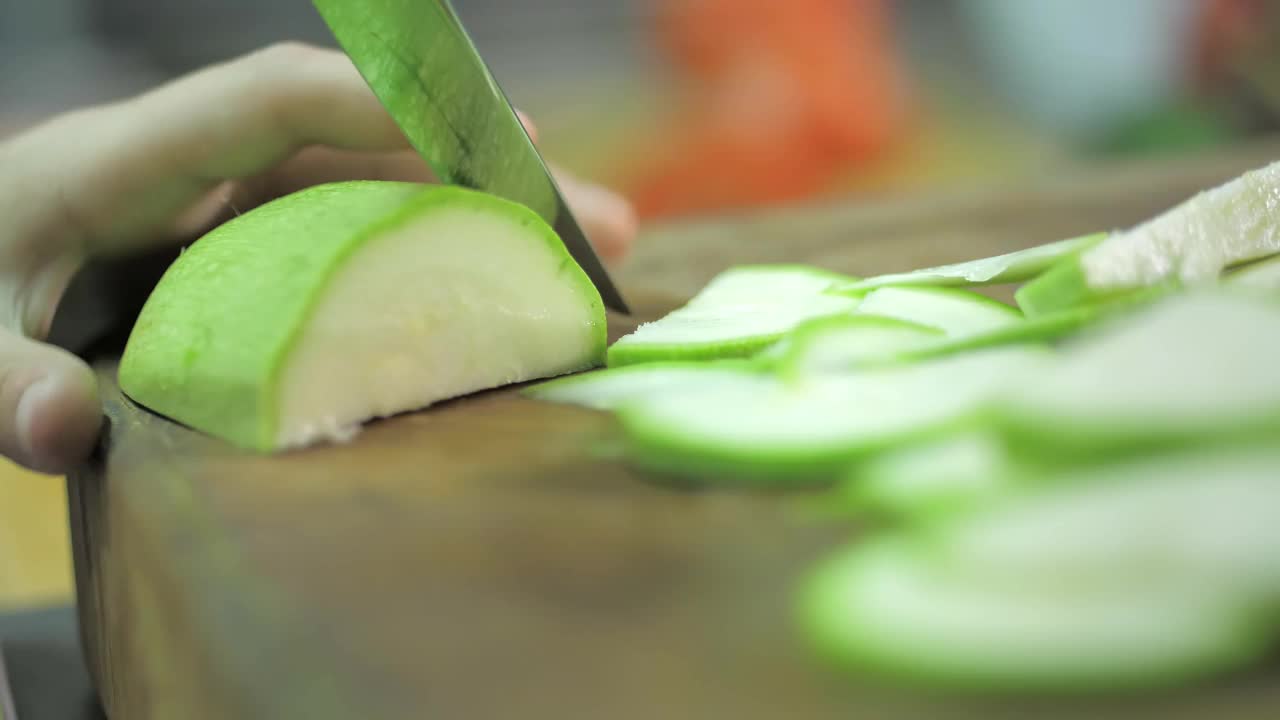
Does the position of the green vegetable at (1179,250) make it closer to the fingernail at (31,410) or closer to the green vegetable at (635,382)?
the green vegetable at (635,382)

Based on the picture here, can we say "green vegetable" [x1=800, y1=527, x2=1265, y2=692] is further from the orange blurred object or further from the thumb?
the orange blurred object

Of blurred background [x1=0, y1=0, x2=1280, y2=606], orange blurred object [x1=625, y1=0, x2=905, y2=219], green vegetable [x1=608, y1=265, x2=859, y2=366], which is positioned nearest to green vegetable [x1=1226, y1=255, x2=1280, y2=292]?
green vegetable [x1=608, y1=265, x2=859, y2=366]

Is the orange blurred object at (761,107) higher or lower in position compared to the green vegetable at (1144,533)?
higher

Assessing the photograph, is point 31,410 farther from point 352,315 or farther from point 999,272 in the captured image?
point 999,272

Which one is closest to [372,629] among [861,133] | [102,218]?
[102,218]

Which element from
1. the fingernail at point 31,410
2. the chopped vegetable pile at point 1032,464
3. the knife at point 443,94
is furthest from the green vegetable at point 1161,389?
the fingernail at point 31,410

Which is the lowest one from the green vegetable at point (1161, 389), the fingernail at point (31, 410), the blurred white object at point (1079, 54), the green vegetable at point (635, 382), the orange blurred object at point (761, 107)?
the fingernail at point (31, 410)

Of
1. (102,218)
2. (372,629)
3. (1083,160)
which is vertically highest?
(1083,160)

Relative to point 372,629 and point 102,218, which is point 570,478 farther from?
point 102,218
